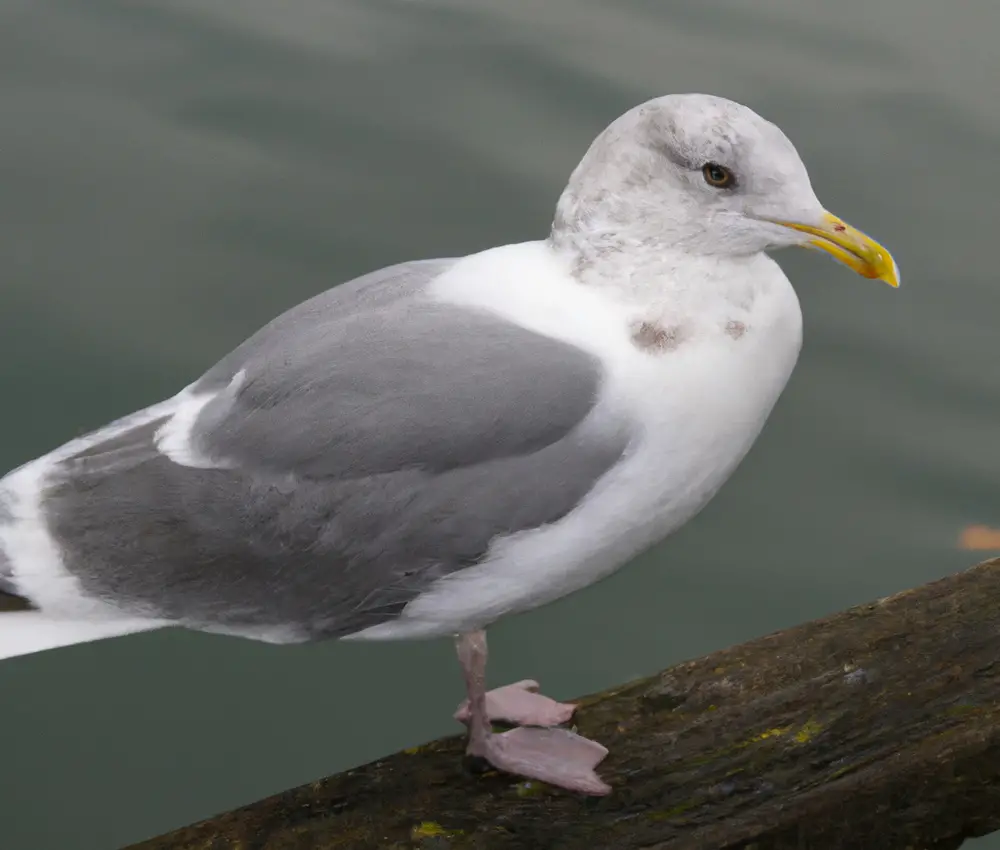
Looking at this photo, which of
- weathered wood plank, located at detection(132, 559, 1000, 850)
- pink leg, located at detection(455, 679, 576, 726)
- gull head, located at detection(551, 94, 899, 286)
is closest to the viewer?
gull head, located at detection(551, 94, 899, 286)

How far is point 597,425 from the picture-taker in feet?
5.14

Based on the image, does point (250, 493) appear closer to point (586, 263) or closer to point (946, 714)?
point (586, 263)

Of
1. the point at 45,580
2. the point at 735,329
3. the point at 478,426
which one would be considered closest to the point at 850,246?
the point at 735,329

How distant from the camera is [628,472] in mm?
1599

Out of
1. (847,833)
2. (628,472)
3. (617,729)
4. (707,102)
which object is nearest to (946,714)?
(847,833)

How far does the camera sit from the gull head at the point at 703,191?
1526mm

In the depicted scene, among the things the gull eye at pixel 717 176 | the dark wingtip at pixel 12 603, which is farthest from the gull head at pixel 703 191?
the dark wingtip at pixel 12 603

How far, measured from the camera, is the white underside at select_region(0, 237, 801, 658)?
157 centimetres

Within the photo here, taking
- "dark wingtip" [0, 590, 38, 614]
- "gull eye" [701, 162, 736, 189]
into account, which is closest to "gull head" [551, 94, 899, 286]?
"gull eye" [701, 162, 736, 189]

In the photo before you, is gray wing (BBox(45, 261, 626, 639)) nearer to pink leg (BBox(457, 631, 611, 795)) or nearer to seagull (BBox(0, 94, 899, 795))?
seagull (BBox(0, 94, 899, 795))

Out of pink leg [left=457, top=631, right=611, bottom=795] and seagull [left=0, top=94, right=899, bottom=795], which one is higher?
seagull [left=0, top=94, right=899, bottom=795]

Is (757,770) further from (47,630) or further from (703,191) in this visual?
(47,630)

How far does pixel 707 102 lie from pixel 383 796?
37.1 inches

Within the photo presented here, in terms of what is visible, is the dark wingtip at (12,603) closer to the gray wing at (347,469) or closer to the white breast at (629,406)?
the gray wing at (347,469)
